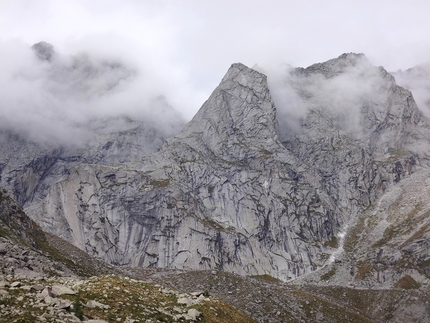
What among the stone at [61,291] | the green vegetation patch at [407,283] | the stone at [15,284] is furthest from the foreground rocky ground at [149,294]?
the green vegetation patch at [407,283]

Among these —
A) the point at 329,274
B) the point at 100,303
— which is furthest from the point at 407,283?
the point at 100,303

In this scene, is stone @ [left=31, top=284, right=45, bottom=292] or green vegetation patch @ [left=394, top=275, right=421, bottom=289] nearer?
stone @ [left=31, top=284, right=45, bottom=292]

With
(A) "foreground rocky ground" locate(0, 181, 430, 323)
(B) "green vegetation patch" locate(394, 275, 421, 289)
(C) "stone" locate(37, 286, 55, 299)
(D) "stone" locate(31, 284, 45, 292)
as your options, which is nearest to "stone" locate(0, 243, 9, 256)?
(A) "foreground rocky ground" locate(0, 181, 430, 323)

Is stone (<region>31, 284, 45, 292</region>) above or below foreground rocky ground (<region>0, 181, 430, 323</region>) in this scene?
above

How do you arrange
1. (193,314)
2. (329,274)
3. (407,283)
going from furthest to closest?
(329,274)
(407,283)
(193,314)

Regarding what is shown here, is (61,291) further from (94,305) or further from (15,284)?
(15,284)

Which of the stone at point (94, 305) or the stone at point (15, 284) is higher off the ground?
Result: the stone at point (15, 284)

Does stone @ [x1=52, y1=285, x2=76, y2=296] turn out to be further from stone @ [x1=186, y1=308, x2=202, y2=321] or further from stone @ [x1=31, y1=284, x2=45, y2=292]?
stone @ [x1=186, y1=308, x2=202, y2=321]

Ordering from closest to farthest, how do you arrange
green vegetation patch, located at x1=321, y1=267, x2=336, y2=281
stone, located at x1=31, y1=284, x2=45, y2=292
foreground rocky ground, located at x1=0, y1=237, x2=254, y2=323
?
foreground rocky ground, located at x1=0, y1=237, x2=254, y2=323, stone, located at x1=31, y1=284, x2=45, y2=292, green vegetation patch, located at x1=321, y1=267, x2=336, y2=281

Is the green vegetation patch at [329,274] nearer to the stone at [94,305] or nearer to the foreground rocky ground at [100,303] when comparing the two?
the foreground rocky ground at [100,303]

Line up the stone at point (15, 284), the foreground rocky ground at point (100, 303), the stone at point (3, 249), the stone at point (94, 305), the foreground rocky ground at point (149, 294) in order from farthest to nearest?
the stone at point (3, 249) < the stone at point (94, 305) < the stone at point (15, 284) < the foreground rocky ground at point (149, 294) < the foreground rocky ground at point (100, 303)

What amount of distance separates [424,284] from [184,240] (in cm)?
10120

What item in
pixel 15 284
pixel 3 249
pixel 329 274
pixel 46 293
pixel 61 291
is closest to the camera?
pixel 46 293

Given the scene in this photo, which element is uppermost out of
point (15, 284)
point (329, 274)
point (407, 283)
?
point (407, 283)
